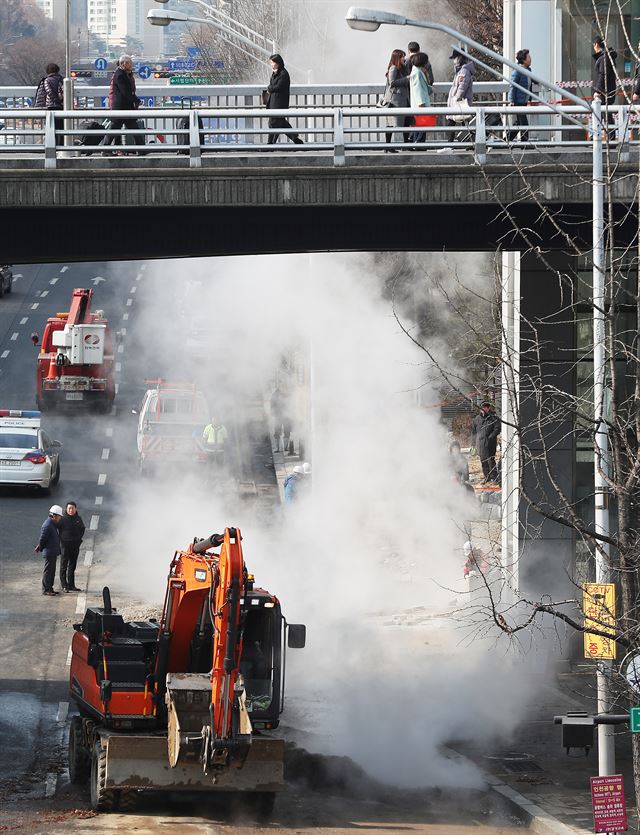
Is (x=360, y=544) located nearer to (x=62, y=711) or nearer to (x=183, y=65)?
(x=62, y=711)

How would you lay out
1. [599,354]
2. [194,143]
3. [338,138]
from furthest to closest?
1. [338,138]
2. [194,143]
3. [599,354]

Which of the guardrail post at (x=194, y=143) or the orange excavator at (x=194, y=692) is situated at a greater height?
the guardrail post at (x=194, y=143)

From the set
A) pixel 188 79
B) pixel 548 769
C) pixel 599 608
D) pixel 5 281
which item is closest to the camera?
pixel 599 608

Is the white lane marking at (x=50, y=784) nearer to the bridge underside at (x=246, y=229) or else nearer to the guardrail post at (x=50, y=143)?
the bridge underside at (x=246, y=229)

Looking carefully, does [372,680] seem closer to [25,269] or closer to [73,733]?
[73,733]

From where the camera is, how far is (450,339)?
127ft

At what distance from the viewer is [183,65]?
90688 millimetres

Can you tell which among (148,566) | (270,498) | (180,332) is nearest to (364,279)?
(270,498)

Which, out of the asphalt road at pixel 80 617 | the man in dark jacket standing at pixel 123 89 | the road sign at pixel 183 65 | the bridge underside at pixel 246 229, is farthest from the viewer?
the road sign at pixel 183 65

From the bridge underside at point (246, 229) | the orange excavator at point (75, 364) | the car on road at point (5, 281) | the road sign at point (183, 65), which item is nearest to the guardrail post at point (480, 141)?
the bridge underside at point (246, 229)

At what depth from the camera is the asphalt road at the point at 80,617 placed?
48.9 feet

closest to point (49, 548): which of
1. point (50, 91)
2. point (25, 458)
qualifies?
point (25, 458)

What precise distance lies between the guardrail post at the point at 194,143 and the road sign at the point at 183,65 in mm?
71414

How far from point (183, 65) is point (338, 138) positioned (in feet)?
253
